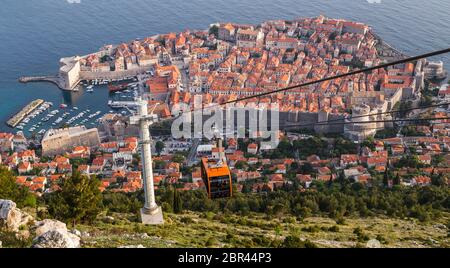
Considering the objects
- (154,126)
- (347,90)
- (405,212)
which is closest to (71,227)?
(405,212)

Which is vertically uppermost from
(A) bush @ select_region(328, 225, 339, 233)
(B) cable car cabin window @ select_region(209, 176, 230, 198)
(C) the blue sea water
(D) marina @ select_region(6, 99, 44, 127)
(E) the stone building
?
(C) the blue sea water

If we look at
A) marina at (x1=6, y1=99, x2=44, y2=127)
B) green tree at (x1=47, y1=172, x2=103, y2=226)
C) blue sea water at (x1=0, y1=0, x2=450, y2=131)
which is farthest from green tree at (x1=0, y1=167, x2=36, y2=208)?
blue sea water at (x1=0, y1=0, x2=450, y2=131)

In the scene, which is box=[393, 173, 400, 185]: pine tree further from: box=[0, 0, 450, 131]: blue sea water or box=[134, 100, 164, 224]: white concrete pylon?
box=[0, 0, 450, 131]: blue sea water

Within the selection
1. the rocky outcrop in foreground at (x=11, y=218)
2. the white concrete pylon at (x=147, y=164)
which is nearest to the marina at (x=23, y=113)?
the white concrete pylon at (x=147, y=164)

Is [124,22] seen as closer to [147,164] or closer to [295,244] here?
[147,164]

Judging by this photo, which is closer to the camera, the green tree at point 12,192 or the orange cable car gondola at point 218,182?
the orange cable car gondola at point 218,182

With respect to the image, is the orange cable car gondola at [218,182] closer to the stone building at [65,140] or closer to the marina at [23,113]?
the stone building at [65,140]

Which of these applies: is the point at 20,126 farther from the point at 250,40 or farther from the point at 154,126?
the point at 250,40

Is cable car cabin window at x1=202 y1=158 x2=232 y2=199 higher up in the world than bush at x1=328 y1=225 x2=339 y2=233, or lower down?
higher up
